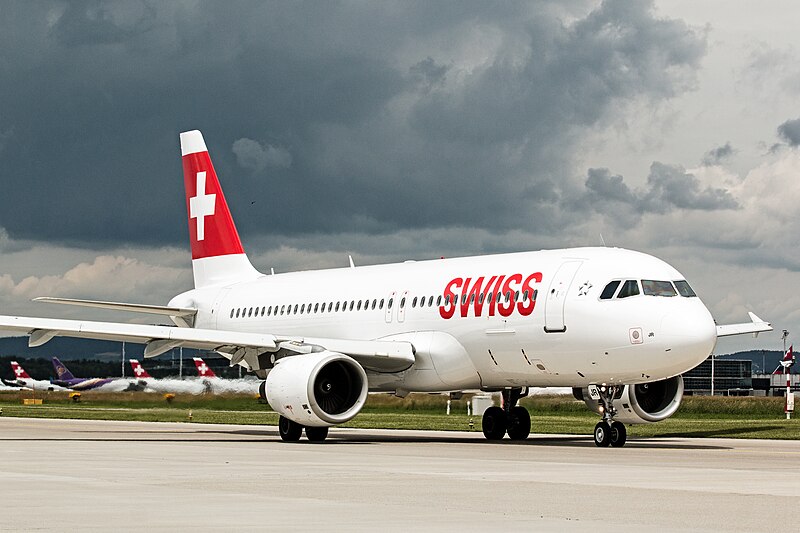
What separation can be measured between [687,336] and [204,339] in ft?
40.1

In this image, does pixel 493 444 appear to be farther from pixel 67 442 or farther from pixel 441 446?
pixel 67 442

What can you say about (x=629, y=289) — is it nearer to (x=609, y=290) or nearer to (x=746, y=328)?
(x=609, y=290)

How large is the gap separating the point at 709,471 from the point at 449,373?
13091 mm

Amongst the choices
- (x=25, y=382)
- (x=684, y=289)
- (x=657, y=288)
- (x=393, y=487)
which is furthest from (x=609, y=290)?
(x=25, y=382)

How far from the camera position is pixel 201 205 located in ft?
152

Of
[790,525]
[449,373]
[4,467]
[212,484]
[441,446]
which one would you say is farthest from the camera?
[449,373]

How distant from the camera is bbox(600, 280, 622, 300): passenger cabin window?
2973 cm

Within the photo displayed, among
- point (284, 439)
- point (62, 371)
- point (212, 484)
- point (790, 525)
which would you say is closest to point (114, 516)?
point (212, 484)

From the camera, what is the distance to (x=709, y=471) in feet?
68.5

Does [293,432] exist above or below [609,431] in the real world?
below

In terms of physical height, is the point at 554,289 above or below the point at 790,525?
above

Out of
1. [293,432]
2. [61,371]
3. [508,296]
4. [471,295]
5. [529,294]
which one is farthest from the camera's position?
[61,371]

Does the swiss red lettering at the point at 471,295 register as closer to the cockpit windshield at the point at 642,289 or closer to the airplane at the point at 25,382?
the cockpit windshield at the point at 642,289

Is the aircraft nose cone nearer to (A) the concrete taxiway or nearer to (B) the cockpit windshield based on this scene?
(B) the cockpit windshield
